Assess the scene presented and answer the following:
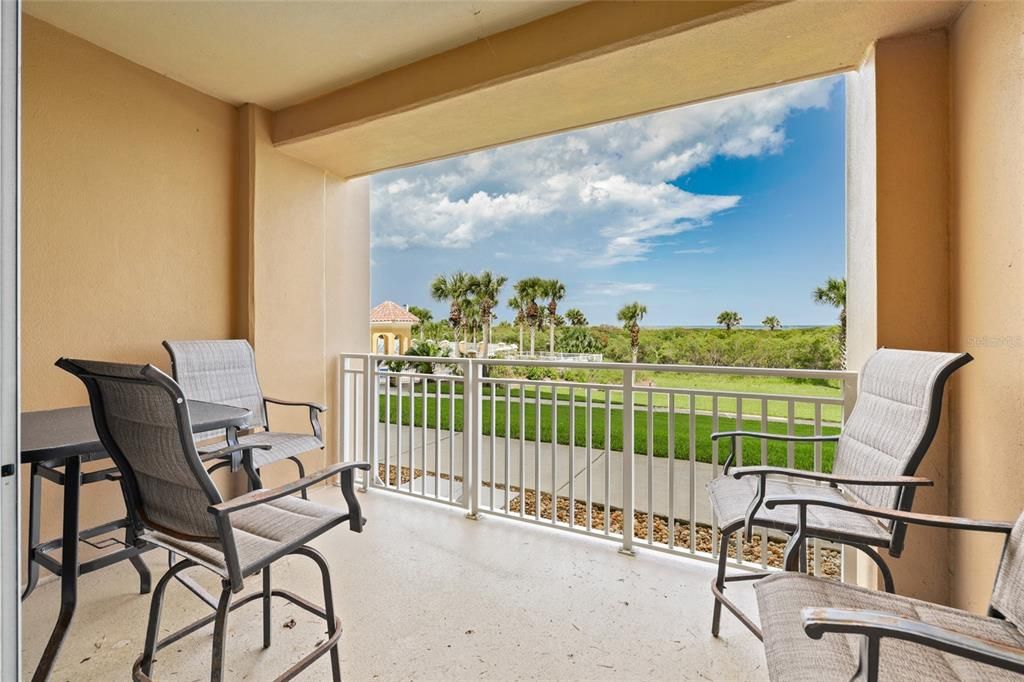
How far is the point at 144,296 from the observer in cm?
257

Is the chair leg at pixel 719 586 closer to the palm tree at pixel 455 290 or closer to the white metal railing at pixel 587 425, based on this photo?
the white metal railing at pixel 587 425

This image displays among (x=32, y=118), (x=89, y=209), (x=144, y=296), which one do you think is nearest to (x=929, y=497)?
(x=144, y=296)

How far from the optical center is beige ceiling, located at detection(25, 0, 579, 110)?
6.79 feet

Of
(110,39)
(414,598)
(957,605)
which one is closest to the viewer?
(957,605)

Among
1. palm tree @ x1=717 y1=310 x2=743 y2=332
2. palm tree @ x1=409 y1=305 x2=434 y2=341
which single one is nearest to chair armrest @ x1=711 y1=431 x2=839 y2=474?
palm tree @ x1=717 y1=310 x2=743 y2=332

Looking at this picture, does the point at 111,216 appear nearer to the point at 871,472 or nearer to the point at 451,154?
the point at 451,154

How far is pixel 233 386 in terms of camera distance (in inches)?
105

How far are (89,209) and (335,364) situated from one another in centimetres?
170

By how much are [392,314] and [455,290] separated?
3.22 feet

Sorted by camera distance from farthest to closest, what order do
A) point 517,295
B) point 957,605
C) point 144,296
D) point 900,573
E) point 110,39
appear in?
point 517,295 < point 144,296 < point 110,39 < point 900,573 < point 957,605

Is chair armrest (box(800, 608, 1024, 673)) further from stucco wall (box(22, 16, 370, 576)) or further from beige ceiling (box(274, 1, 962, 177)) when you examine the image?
stucco wall (box(22, 16, 370, 576))

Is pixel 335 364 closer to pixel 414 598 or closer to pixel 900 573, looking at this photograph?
pixel 414 598

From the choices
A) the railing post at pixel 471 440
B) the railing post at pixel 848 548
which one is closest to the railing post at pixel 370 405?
the railing post at pixel 471 440

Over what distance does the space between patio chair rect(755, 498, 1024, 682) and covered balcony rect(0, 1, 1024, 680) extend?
565 mm
